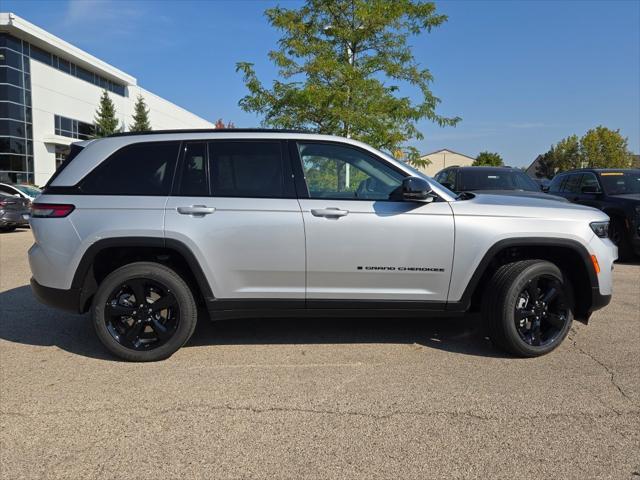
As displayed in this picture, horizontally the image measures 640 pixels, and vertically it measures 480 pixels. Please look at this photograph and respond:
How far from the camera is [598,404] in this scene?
321 centimetres

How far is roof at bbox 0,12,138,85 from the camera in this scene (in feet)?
98.8

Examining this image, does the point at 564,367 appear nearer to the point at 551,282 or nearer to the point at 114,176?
the point at 551,282

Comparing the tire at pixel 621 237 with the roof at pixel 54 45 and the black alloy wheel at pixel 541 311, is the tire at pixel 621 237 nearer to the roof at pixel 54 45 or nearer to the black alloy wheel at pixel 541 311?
the black alloy wheel at pixel 541 311

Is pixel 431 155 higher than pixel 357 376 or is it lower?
higher

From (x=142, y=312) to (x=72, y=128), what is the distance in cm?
4103

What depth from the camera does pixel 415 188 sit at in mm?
3689

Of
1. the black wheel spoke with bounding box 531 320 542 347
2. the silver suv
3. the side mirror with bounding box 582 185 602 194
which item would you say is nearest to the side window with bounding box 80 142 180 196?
the silver suv

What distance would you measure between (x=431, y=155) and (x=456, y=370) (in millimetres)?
113549

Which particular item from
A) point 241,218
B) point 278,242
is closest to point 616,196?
point 278,242

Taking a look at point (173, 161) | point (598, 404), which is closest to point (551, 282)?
point (598, 404)

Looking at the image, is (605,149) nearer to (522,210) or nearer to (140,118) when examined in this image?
(140,118)

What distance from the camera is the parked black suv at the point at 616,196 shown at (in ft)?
28.4

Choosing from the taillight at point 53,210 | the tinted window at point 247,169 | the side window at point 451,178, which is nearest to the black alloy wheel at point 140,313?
the taillight at point 53,210

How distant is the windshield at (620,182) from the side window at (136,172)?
28.7 ft
